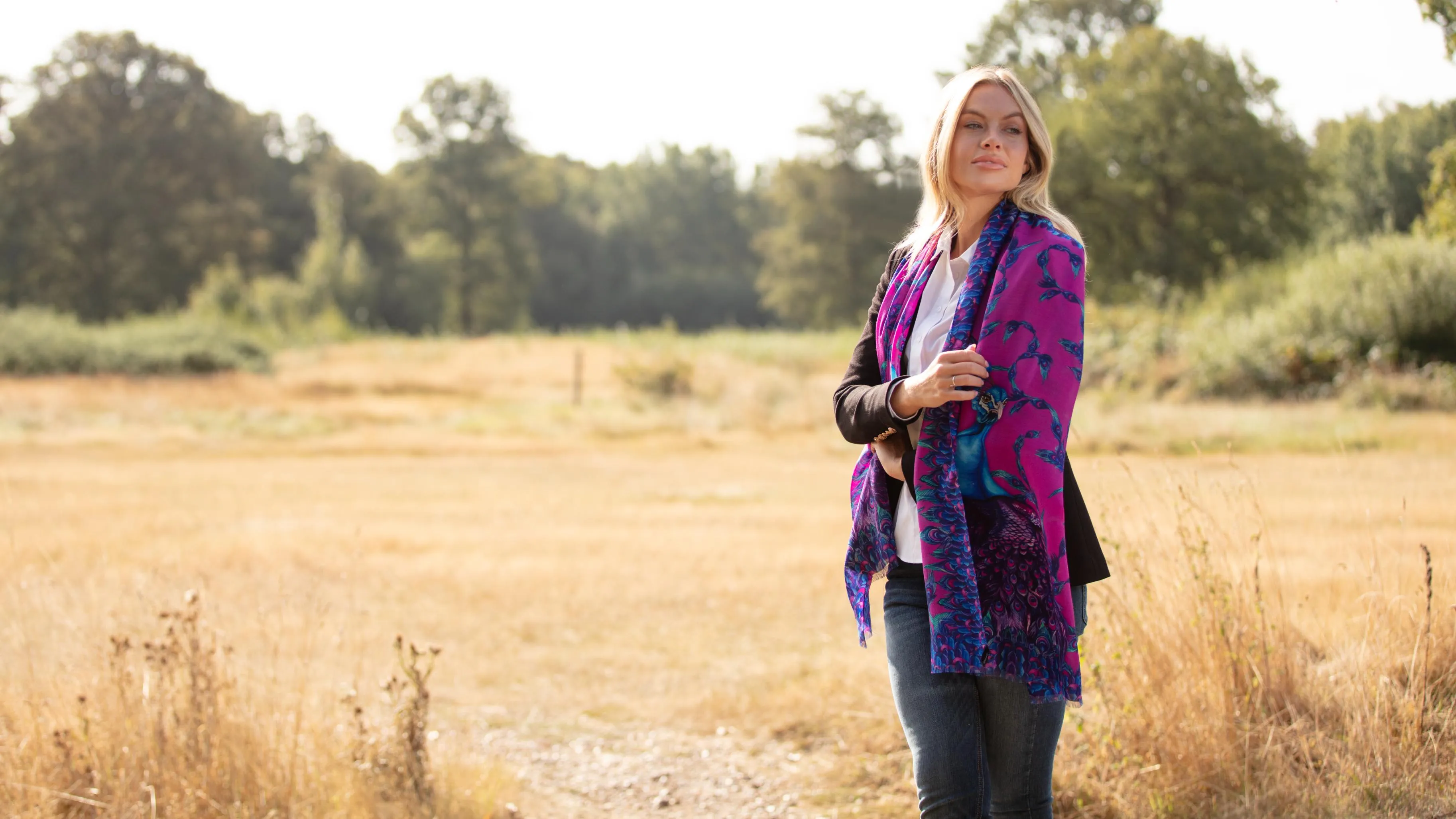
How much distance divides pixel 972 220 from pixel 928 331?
233 mm

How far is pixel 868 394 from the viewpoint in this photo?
7.30 feet

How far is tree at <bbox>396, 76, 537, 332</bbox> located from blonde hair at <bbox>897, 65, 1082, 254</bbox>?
196 ft

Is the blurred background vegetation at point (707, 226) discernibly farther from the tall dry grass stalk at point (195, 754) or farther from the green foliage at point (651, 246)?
the tall dry grass stalk at point (195, 754)

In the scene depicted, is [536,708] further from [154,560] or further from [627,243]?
[627,243]

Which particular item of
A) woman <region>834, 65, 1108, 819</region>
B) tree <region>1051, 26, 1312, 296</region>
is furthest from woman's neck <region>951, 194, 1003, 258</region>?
tree <region>1051, 26, 1312, 296</region>

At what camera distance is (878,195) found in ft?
188

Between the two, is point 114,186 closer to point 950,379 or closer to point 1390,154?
point 1390,154

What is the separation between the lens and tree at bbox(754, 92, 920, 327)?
57.1 metres

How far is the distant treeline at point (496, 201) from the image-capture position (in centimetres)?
3494

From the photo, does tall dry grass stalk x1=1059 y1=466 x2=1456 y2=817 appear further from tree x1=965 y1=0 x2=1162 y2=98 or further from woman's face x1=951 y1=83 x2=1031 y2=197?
tree x1=965 y1=0 x2=1162 y2=98

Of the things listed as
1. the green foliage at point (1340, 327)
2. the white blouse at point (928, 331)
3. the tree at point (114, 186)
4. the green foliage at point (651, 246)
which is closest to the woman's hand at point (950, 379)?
the white blouse at point (928, 331)

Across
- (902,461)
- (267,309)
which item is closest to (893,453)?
(902,461)

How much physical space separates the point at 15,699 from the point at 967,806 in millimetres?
3311

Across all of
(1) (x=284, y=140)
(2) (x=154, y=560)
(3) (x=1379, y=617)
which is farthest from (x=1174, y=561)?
(1) (x=284, y=140)
